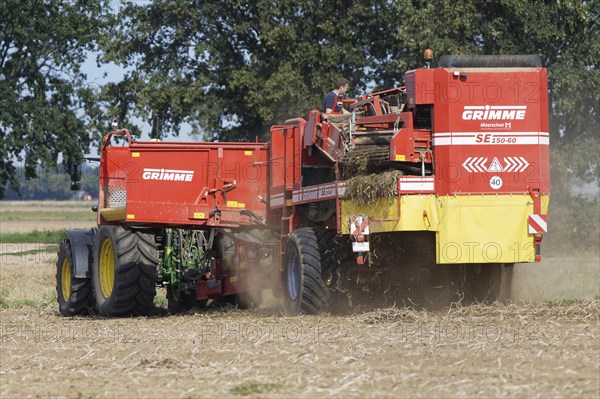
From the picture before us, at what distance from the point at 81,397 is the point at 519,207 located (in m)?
6.60

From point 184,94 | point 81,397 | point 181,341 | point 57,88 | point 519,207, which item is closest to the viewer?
point 81,397

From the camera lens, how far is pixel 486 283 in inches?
584

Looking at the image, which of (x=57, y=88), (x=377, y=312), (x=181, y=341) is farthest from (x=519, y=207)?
(x=57, y=88)

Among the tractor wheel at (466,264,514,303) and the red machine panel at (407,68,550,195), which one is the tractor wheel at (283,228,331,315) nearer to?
the tractor wheel at (466,264,514,303)

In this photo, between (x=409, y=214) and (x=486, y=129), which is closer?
(x=409, y=214)

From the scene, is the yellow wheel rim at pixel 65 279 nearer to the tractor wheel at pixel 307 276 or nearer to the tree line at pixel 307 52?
the tractor wheel at pixel 307 276

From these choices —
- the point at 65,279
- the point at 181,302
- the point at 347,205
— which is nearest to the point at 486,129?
the point at 347,205

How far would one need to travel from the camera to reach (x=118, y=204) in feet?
57.1

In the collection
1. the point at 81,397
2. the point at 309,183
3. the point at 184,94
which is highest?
the point at 184,94

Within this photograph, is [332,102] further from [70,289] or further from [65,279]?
[65,279]

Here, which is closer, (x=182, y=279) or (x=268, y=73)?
(x=182, y=279)

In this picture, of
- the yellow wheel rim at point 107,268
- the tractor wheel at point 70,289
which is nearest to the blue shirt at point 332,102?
the yellow wheel rim at point 107,268

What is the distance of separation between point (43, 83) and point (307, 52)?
1279cm

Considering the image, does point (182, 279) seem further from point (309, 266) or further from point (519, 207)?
point (519, 207)
